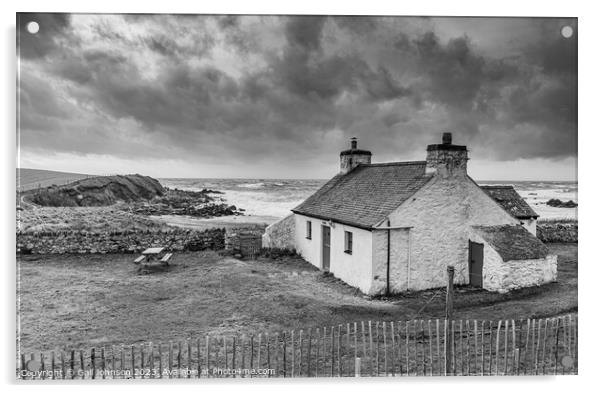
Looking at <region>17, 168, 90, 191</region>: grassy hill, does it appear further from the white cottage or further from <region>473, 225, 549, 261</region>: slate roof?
<region>473, 225, 549, 261</region>: slate roof

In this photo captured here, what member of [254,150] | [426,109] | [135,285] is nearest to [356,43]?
[426,109]

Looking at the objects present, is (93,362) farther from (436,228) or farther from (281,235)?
(281,235)

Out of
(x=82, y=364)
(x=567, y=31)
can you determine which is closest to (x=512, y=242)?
(x=567, y=31)

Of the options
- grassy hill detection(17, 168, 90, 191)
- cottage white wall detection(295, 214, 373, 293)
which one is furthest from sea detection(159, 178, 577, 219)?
grassy hill detection(17, 168, 90, 191)

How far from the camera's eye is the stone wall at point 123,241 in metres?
9.66

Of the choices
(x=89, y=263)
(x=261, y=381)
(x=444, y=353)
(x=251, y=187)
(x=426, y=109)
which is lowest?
(x=261, y=381)

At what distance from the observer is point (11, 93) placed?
7059 millimetres

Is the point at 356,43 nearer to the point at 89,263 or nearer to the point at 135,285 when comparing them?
the point at 135,285

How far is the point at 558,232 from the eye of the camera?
10.4 m

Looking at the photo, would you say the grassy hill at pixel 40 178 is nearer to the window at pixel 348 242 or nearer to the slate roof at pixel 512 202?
the window at pixel 348 242

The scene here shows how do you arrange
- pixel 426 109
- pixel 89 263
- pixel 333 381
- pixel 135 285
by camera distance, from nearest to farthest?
pixel 333 381 < pixel 426 109 < pixel 135 285 < pixel 89 263

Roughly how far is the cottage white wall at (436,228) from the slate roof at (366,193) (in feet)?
1.30

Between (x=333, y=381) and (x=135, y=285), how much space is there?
5907 mm

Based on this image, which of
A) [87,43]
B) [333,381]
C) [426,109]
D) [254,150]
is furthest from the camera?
[254,150]
